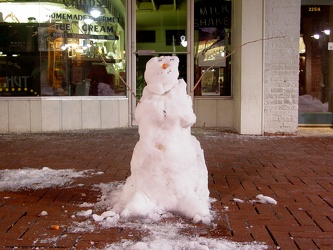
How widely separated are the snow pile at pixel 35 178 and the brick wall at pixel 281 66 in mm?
4233

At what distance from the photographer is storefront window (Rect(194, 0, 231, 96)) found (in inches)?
397

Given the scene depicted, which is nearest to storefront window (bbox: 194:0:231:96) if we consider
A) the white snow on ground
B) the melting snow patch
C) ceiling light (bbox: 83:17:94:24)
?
ceiling light (bbox: 83:17:94:24)

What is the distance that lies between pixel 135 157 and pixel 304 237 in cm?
153

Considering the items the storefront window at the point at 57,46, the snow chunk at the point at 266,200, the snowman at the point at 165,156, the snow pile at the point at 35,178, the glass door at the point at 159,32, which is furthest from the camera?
the glass door at the point at 159,32

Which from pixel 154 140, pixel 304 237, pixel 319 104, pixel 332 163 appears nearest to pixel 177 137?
pixel 154 140

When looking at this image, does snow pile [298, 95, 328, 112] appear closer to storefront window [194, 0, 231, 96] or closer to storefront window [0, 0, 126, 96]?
storefront window [194, 0, 231, 96]

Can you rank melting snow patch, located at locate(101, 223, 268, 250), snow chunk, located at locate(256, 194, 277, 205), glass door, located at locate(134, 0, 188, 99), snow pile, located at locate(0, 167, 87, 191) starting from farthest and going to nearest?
glass door, located at locate(134, 0, 188, 99) < snow pile, located at locate(0, 167, 87, 191) < snow chunk, located at locate(256, 194, 277, 205) < melting snow patch, located at locate(101, 223, 268, 250)

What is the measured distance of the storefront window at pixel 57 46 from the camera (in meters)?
9.72

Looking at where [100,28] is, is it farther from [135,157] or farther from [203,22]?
[135,157]

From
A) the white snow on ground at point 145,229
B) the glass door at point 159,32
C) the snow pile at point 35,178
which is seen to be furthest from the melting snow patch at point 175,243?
the glass door at point 159,32

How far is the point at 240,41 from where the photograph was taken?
9109 mm

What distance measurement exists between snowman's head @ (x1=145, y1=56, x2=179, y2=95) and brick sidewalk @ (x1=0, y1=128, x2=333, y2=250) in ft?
3.87

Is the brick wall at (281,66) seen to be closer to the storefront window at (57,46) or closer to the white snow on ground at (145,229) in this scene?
the storefront window at (57,46)

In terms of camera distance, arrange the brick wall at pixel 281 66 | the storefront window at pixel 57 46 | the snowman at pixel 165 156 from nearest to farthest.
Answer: the snowman at pixel 165 156, the brick wall at pixel 281 66, the storefront window at pixel 57 46
